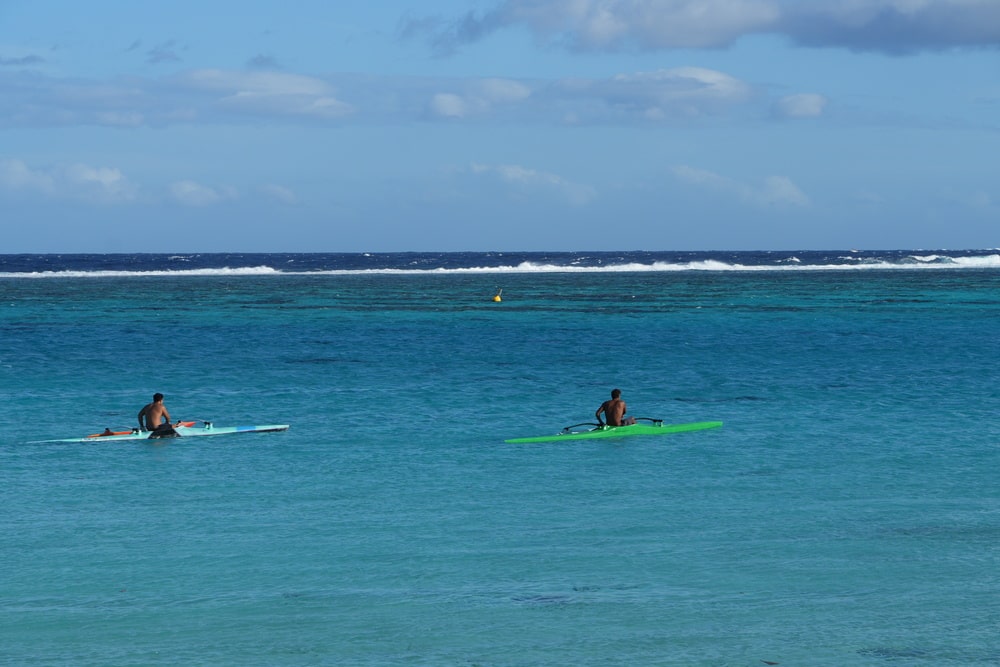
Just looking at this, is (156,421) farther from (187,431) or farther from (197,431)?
(197,431)

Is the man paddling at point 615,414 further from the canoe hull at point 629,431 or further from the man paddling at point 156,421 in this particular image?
the man paddling at point 156,421

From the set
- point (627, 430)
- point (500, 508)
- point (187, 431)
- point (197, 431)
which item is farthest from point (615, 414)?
point (187, 431)

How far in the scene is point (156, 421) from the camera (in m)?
28.2

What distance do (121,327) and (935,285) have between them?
6981 cm

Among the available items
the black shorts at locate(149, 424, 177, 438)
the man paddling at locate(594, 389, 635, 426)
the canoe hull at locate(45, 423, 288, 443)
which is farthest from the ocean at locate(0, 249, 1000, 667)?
the man paddling at locate(594, 389, 635, 426)

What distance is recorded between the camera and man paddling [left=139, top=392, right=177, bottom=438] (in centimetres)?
2795

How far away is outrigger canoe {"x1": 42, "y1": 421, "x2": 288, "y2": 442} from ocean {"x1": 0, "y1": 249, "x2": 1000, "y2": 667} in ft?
1.31

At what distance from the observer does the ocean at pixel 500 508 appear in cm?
1412

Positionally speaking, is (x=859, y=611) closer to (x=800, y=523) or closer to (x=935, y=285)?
(x=800, y=523)

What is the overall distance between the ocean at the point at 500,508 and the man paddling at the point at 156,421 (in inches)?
20.4

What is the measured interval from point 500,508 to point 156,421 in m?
11.1

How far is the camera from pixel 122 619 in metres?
14.8

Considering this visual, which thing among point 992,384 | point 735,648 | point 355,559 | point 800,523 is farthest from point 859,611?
point 992,384

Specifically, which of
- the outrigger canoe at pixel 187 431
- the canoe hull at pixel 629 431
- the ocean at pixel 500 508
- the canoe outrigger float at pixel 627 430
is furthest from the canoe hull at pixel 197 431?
the canoe outrigger float at pixel 627 430
